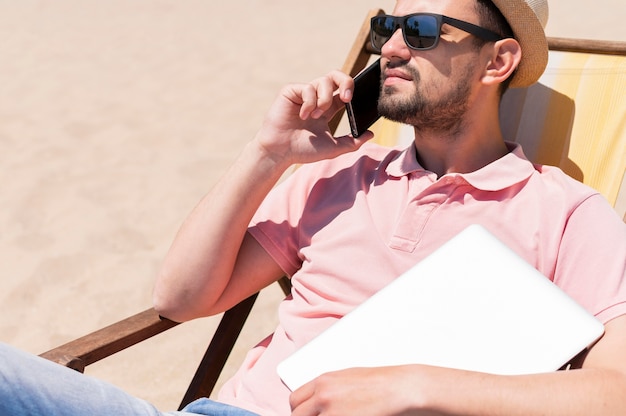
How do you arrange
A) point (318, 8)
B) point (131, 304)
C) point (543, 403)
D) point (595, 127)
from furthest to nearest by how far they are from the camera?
point (318, 8)
point (131, 304)
point (595, 127)
point (543, 403)

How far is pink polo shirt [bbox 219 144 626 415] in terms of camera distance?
188 cm

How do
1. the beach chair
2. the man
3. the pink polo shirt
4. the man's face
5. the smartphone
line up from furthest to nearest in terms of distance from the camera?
the beach chair → the smartphone → the man's face → the man → the pink polo shirt

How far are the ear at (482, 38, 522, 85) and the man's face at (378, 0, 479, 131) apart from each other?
4cm

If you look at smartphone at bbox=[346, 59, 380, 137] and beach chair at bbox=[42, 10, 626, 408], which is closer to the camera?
smartphone at bbox=[346, 59, 380, 137]

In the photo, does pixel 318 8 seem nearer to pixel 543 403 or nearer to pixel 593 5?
pixel 593 5

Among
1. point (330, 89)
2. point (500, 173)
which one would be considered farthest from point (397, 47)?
point (500, 173)

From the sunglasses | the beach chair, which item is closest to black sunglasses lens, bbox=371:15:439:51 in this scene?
the sunglasses

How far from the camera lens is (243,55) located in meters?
6.39

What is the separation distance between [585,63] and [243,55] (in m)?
4.07

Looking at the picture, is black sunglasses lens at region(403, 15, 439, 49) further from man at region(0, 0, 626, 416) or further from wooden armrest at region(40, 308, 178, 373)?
wooden armrest at region(40, 308, 178, 373)

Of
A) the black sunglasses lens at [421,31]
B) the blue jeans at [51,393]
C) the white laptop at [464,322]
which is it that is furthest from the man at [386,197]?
the blue jeans at [51,393]

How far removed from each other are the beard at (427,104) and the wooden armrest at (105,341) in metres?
0.82

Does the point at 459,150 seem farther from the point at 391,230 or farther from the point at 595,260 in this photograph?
the point at 595,260

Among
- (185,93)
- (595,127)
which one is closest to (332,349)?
(595,127)
